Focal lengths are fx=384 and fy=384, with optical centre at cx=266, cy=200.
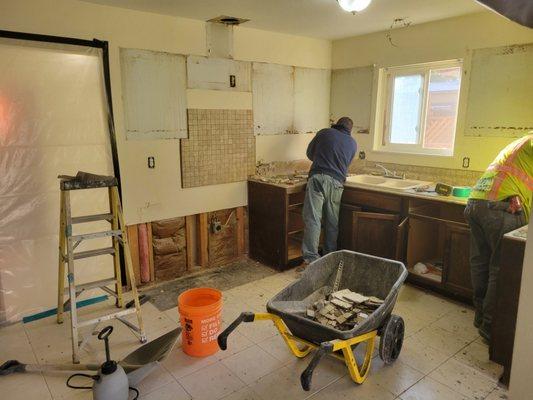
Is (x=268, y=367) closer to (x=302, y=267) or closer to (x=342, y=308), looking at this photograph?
(x=342, y=308)

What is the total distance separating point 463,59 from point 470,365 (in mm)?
2467

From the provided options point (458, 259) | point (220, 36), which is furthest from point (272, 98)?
point (458, 259)

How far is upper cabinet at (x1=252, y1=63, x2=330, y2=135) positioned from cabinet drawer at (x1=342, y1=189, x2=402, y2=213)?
105 cm

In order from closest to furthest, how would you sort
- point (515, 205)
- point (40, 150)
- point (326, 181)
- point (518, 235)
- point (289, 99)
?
point (518, 235)
point (515, 205)
point (40, 150)
point (326, 181)
point (289, 99)

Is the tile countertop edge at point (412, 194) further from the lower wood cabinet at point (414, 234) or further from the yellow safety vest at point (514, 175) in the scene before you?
the yellow safety vest at point (514, 175)

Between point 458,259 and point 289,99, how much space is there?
90.5 inches

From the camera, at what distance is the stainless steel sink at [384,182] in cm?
358

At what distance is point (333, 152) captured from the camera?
11.6 feet

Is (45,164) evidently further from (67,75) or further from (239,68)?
(239,68)

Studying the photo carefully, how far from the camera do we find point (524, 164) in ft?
7.60

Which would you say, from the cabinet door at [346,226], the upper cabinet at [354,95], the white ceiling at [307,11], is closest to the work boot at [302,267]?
the cabinet door at [346,226]

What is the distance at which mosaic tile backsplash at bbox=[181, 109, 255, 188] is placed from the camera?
350 centimetres

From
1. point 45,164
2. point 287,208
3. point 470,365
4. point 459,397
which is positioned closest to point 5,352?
point 45,164

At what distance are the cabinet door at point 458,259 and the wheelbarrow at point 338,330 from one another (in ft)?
2.89
